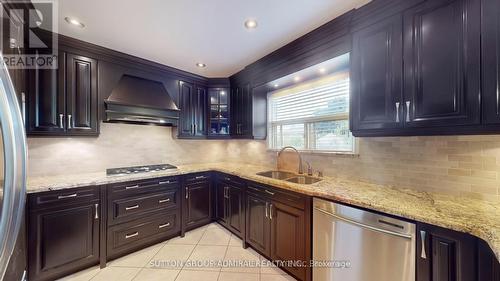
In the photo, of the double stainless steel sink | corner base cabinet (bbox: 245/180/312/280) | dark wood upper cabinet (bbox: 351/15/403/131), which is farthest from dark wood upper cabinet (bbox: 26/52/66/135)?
dark wood upper cabinet (bbox: 351/15/403/131)

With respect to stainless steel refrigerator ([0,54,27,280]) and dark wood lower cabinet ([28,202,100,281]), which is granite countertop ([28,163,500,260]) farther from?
stainless steel refrigerator ([0,54,27,280])

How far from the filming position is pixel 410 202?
131 cm

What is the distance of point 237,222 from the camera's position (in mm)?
2514

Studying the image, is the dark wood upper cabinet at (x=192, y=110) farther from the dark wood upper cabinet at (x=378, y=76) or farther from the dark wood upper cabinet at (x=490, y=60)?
the dark wood upper cabinet at (x=490, y=60)

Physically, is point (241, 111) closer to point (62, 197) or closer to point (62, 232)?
point (62, 197)

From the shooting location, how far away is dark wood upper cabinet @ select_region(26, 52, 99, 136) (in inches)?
73.8

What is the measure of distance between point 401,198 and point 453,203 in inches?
11.9

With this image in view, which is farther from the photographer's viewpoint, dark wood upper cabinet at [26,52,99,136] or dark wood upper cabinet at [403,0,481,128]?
dark wood upper cabinet at [26,52,99,136]

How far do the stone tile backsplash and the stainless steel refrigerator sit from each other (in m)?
1.94

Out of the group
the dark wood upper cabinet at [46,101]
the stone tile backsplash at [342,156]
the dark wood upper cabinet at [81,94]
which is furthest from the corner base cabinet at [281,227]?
the dark wood upper cabinet at [46,101]

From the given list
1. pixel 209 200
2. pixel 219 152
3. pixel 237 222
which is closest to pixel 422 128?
pixel 237 222

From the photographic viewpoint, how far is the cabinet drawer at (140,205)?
82.4 inches

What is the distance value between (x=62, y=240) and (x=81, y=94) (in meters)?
1.55

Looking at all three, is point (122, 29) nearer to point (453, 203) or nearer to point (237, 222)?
point (237, 222)
